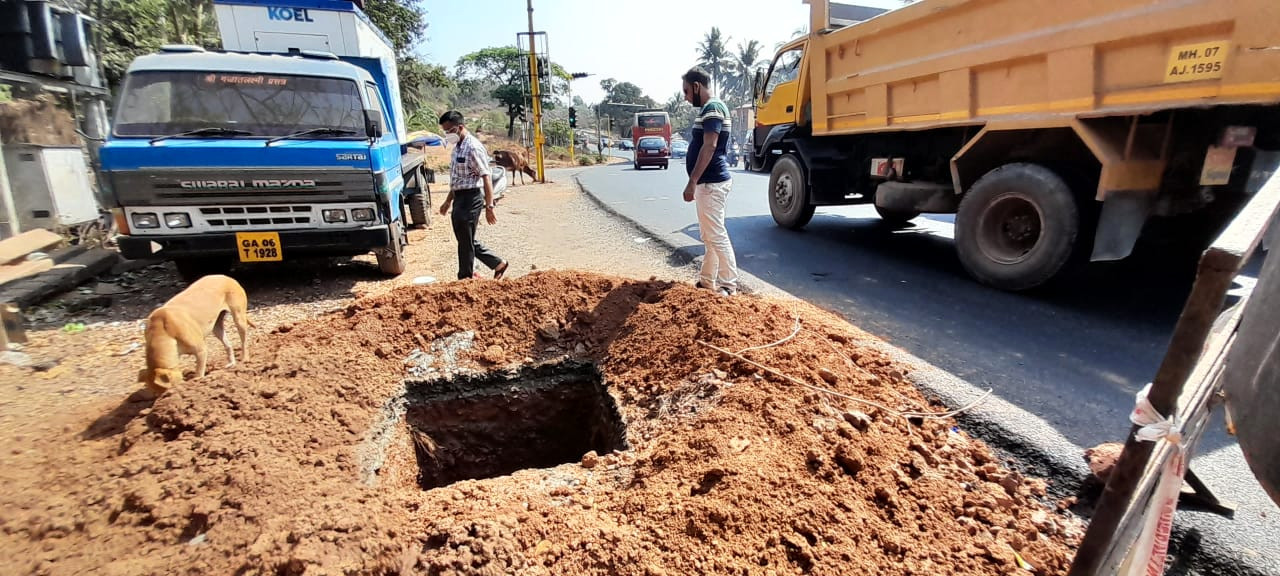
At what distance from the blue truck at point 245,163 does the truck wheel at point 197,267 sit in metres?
0.01

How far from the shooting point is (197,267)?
17.9 ft

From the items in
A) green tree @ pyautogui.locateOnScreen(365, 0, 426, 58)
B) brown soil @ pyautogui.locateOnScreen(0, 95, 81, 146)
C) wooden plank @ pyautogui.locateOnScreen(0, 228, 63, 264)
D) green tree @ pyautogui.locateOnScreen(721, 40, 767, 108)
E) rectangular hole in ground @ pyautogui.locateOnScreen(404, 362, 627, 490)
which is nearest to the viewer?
rectangular hole in ground @ pyautogui.locateOnScreen(404, 362, 627, 490)

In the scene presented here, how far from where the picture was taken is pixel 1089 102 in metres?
4.04

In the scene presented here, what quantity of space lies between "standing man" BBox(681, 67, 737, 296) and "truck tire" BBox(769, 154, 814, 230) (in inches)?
134

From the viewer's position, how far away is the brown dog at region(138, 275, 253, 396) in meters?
3.07

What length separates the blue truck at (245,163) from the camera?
471 centimetres

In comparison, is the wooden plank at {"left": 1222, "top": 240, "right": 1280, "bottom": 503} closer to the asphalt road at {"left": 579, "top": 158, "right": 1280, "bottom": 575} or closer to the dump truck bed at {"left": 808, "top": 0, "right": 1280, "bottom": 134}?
the asphalt road at {"left": 579, "top": 158, "right": 1280, "bottom": 575}

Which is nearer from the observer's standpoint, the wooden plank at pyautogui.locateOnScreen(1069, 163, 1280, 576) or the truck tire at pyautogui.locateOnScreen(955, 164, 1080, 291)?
the wooden plank at pyautogui.locateOnScreen(1069, 163, 1280, 576)

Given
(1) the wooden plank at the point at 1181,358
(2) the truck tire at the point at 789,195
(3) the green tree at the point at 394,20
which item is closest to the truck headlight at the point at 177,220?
(1) the wooden plank at the point at 1181,358

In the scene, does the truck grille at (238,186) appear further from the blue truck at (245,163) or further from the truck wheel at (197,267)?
the truck wheel at (197,267)

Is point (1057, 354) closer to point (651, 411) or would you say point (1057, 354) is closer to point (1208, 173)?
point (1208, 173)

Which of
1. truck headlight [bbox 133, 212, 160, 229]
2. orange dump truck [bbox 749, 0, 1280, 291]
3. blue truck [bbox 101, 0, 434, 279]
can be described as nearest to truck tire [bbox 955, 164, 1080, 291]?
orange dump truck [bbox 749, 0, 1280, 291]

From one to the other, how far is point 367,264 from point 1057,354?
6580 mm

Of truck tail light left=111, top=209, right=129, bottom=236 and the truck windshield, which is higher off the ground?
the truck windshield
